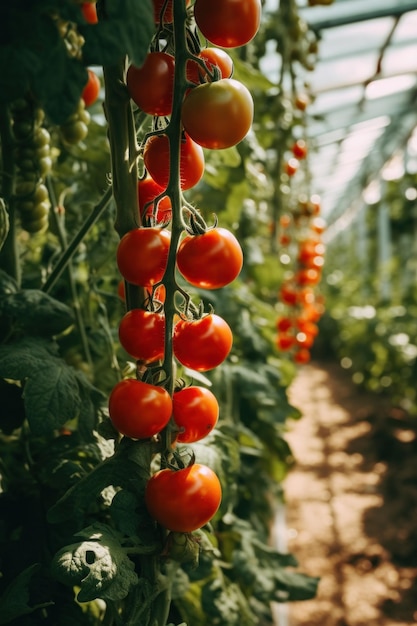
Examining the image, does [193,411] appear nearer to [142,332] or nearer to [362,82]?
[142,332]

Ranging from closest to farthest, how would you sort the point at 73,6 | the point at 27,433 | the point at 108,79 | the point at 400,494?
the point at 73,6 → the point at 108,79 → the point at 27,433 → the point at 400,494

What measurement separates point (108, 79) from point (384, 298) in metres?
7.55

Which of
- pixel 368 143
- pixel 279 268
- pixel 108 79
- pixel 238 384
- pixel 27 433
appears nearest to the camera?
pixel 108 79

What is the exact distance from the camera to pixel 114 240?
40.1 inches

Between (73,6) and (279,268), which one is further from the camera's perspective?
(279,268)

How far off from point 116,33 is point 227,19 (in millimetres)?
163

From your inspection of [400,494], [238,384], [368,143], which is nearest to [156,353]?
[238,384]

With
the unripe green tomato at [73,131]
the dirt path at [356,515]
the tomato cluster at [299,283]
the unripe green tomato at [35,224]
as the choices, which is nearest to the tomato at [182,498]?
the unripe green tomato at [35,224]

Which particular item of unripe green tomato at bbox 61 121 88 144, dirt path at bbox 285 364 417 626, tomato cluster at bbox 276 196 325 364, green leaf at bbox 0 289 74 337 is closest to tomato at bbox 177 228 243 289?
green leaf at bbox 0 289 74 337

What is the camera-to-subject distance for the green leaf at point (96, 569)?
0.57 meters

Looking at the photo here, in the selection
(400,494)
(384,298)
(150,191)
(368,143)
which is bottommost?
(384,298)

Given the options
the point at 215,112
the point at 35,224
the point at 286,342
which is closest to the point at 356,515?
the point at 286,342

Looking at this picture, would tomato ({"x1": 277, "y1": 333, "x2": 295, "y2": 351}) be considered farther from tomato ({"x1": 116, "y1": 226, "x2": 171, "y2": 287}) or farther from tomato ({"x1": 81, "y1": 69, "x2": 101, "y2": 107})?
tomato ({"x1": 116, "y1": 226, "x2": 171, "y2": 287})

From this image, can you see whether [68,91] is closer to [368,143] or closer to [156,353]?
[156,353]
